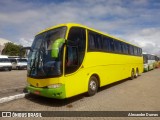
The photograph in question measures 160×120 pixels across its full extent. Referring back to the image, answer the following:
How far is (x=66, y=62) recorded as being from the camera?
769 cm

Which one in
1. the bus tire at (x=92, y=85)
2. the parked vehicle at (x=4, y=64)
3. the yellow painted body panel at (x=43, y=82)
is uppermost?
the parked vehicle at (x=4, y=64)

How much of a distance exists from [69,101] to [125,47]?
864 cm

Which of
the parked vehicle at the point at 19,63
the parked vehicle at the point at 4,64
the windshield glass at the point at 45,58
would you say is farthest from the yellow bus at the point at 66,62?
the parked vehicle at the point at 19,63

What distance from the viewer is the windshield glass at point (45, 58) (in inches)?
297

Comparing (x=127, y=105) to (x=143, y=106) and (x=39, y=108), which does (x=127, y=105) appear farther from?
(x=39, y=108)

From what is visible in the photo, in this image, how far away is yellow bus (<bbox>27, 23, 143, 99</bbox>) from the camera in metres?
7.54

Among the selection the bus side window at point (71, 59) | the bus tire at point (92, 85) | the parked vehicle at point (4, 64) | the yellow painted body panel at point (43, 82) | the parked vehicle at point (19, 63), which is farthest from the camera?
the parked vehicle at point (19, 63)

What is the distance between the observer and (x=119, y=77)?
13.5m

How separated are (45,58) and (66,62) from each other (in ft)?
2.94

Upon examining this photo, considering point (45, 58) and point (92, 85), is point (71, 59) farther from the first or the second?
point (92, 85)

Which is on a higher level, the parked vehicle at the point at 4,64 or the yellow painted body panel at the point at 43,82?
the parked vehicle at the point at 4,64

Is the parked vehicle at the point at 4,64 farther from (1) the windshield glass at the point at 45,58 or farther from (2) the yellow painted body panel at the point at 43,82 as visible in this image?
(2) the yellow painted body panel at the point at 43,82

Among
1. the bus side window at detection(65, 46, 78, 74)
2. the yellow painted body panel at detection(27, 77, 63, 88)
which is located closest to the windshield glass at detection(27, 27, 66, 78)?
the yellow painted body panel at detection(27, 77, 63, 88)

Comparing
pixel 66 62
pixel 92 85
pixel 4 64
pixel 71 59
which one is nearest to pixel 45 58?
pixel 66 62
